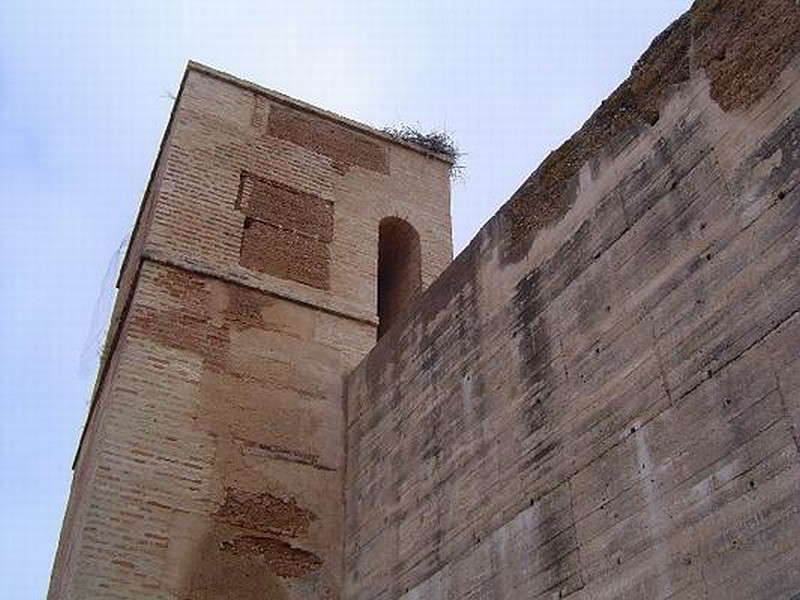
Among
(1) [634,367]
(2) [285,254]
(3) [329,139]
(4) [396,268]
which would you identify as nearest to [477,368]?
(1) [634,367]

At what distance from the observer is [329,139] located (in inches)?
383

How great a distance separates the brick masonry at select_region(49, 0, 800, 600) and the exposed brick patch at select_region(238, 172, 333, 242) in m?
0.02

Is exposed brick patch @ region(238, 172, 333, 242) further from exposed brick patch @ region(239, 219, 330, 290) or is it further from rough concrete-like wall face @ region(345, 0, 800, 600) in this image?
rough concrete-like wall face @ region(345, 0, 800, 600)

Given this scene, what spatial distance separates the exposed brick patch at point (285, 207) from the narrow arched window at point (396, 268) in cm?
81

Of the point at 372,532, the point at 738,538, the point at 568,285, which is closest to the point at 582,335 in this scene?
the point at 568,285

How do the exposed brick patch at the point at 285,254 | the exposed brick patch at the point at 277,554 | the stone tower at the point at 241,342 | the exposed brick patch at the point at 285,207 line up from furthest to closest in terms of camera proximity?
the exposed brick patch at the point at 285,207
the exposed brick patch at the point at 285,254
the exposed brick patch at the point at 277,554
the stone tower at the point at 241,342

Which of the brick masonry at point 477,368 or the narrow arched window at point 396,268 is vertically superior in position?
the narrow arched window at point 396,268

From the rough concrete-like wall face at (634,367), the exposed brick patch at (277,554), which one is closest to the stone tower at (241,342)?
the exposed brick patch at (277,554)

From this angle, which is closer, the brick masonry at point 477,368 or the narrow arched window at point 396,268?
the brick masonry at point 477,368

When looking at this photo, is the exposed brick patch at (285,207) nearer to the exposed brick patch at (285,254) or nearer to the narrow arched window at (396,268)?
the exposed brick patch at (285,254)

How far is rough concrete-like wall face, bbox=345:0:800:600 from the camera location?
152 inches

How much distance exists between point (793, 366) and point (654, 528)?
887 millimetres

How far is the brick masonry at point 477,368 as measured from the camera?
13.3ft

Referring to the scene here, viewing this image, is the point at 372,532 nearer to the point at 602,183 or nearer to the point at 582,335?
the point at 582,335
